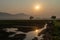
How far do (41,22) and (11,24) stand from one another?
32cm

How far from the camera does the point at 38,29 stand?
142 cm

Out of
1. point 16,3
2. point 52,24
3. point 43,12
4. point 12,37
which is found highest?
point 16,3

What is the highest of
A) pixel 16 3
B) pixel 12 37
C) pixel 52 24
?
pixel 16 3

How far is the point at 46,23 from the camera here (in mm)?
1429

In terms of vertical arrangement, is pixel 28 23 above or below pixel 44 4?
below

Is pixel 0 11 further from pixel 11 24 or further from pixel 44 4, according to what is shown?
pixel 44 4

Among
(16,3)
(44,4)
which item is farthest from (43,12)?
(16,3)

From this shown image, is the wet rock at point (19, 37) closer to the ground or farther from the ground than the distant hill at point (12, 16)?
closer to the ground

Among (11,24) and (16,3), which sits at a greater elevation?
(16,3)

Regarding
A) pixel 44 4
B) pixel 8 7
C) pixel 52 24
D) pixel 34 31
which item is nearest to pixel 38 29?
pixel 34 31

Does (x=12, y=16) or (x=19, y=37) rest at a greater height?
(x=12, y=16)

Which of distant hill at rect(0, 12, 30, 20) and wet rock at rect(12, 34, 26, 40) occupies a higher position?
distant hill at rect(0, 12, 30, 20)

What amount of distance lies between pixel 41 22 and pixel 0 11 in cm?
45

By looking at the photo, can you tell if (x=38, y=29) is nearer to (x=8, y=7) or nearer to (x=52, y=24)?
(x=52, y=24)
